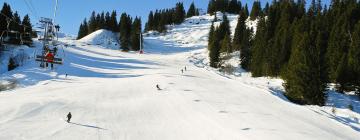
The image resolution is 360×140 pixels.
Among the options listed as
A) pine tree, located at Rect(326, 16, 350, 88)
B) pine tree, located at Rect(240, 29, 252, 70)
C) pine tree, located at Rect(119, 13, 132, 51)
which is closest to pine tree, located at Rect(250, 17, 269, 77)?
pine tree, located at Rect(240, 29, 252, 70)

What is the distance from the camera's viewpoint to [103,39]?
131750 millimetres

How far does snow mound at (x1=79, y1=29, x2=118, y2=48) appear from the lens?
420 feet

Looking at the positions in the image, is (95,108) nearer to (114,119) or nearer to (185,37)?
(114,119)

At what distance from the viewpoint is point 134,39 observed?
12262 cm

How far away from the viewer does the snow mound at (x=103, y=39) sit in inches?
5044

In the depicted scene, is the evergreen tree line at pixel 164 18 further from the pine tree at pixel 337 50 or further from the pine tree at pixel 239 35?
the pine tree at pixel 337 50

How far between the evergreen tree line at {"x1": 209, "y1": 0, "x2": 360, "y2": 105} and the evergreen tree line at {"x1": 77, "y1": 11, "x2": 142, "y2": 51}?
30.5 metres

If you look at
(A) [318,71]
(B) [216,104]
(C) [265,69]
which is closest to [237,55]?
(C) [265,69]

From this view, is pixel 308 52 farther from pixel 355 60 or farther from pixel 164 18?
pixel 164 18

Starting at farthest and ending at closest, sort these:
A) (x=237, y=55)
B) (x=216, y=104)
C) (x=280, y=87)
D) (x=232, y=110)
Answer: (x=237, y=55)
(x=280, y=87)
(x=216, y=104)
(x=232, y=110)

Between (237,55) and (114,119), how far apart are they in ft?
247

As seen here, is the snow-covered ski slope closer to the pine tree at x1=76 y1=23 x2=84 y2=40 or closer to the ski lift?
the ski lift

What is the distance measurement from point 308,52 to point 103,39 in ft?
289

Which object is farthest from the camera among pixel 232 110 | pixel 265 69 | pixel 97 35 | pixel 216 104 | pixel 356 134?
pixel 97 35
